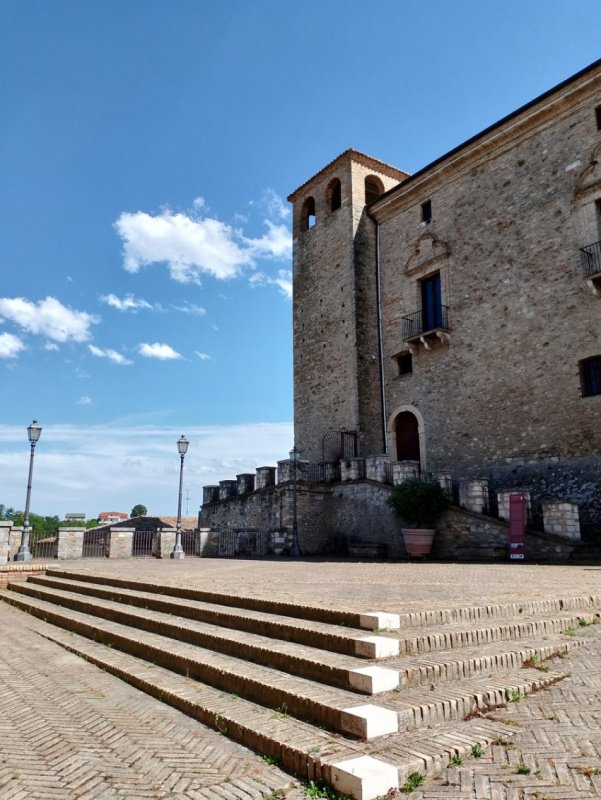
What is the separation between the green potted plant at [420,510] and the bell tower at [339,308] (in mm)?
5803

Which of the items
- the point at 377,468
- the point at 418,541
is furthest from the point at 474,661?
the point at 377,468

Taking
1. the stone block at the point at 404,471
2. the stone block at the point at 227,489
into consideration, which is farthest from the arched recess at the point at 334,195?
the stone block at the point at 404,471

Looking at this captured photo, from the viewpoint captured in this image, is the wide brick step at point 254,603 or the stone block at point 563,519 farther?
the stone block at point 563,519

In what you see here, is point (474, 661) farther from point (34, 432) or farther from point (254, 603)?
point (34, 432)

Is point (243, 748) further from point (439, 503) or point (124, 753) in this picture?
point (439, 503)

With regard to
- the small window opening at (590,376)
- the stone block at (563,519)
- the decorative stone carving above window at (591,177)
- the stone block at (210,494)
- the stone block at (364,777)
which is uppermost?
the decorative stone carving above window at (591,177)

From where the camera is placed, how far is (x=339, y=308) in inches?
876

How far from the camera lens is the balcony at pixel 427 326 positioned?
18.8 meters

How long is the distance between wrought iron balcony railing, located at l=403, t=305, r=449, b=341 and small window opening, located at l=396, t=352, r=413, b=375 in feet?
2.58

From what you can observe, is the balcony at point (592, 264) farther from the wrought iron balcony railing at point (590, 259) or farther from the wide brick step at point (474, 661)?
the wide brick step at point (474, 661)

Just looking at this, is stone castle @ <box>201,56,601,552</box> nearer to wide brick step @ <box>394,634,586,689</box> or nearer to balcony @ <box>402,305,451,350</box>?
balcony @ <box>402,305,451,350</box>

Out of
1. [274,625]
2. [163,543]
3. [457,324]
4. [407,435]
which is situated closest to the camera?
[274,625]

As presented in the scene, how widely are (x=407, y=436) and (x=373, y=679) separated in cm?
1700

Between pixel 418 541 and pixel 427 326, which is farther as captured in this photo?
pixel 427 326
